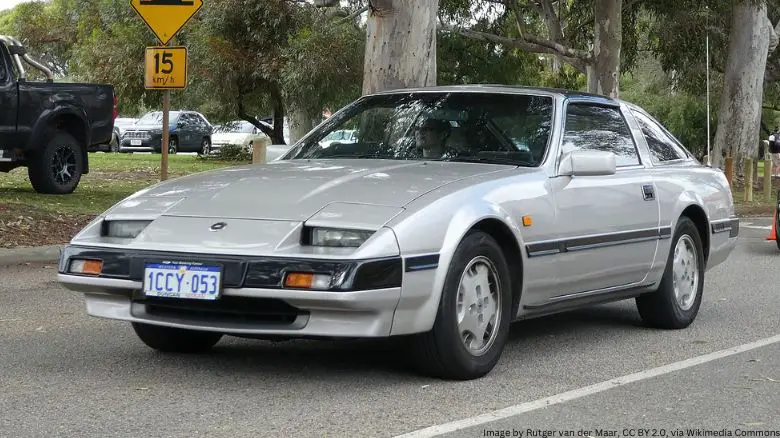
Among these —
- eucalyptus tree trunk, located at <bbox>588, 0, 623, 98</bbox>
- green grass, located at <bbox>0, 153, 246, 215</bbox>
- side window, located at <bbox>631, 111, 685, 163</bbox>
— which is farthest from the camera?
eucalyptus tree trunk, located at <bbox>588, 0, 623, 98</bbox>

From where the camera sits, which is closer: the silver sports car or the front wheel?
the silver sports car

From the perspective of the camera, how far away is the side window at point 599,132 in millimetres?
7285

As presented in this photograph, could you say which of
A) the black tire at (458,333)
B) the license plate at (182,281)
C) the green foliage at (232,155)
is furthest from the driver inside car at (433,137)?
the green foliage at (232,155)

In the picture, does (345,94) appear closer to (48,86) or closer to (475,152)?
(48,86)

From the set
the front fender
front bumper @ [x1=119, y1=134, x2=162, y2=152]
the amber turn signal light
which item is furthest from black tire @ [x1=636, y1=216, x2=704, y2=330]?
front bumper @ [x1=119, y1=134, x2=162, y2=152]

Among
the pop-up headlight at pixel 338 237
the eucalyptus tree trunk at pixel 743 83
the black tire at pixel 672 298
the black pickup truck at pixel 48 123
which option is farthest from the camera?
the eucalyptus tree trunk at pixel 743 83

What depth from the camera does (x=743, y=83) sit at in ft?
103

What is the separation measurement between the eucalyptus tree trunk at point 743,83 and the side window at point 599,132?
24.0 m

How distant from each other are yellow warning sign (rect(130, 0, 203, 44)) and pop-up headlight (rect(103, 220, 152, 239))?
23.6 feet

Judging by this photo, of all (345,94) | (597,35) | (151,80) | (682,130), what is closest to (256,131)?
(345,94)

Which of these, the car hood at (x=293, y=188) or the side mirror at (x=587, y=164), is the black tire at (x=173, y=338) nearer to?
the car hood at (x=293, y=188)

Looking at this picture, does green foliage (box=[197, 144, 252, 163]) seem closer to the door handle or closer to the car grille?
the door handle

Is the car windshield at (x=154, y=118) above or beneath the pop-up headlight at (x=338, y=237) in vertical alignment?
beneath

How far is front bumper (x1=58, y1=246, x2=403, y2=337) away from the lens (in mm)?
5430
